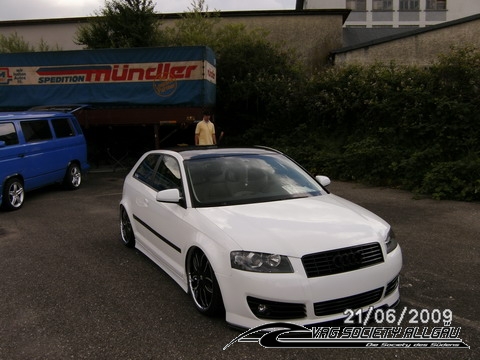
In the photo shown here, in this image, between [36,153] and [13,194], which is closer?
[13,194]

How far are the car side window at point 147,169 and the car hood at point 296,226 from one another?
5.05ft

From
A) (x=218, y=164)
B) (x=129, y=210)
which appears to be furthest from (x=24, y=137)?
(x=218, y=164)

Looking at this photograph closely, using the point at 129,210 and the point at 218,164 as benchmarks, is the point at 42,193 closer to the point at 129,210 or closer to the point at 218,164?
the point at 129,210

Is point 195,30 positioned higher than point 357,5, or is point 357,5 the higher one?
point 357,5

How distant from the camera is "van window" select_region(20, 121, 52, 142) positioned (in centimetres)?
854

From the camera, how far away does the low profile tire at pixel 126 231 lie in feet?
17.5

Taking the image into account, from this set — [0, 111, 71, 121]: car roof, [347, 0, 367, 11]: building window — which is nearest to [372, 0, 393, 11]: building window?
[347, 0, 367, 11]: building window

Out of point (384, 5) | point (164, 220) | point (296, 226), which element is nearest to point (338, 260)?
point (296, 226)

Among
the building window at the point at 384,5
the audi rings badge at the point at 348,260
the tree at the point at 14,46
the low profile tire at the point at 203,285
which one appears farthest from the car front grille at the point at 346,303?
the building window at the point at 384,5

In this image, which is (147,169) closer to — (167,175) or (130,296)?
(167,175)

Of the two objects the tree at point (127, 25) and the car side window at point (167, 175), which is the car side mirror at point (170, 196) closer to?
the car side window at point (167, 175)

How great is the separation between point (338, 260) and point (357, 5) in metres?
51.3

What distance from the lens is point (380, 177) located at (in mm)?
10203

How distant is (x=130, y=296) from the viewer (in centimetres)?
396
